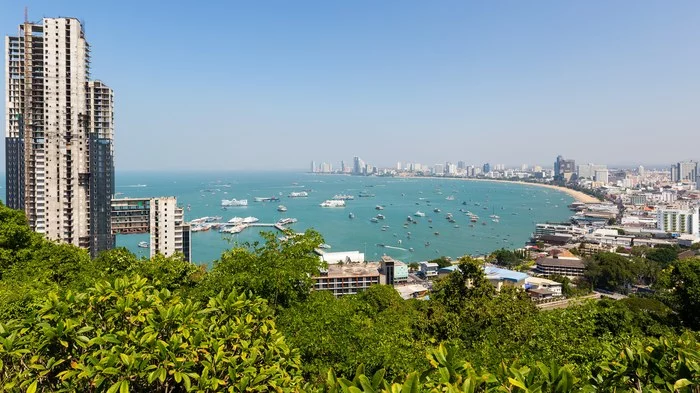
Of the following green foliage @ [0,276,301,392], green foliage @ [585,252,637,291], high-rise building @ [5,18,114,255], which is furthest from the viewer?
green foliage @ [585,252,637,291]

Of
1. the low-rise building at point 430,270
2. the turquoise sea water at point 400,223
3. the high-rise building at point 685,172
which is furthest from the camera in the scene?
the high-rise building at point 685,172

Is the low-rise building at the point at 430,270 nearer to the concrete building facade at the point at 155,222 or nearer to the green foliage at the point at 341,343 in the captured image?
the concrete building facade at the point at 155,222

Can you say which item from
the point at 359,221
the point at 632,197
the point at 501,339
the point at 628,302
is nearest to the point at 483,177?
the point at 632,197

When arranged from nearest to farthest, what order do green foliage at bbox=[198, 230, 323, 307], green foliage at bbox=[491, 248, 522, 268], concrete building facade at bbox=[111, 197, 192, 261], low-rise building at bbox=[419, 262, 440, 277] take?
1. green foliage at bbox=[198, 230, 323, 307]
2. concrete building facade at bbox=[111, 197, 192, 261]
3. low-rise building at bbox=[419, 262, 440, 277]
4. green foliage at bbox=[491, 248, 522, 268]

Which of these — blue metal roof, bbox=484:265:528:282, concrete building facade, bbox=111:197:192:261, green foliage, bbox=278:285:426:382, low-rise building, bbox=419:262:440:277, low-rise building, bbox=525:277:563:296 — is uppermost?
green foliage, bbox=278:285:426:382

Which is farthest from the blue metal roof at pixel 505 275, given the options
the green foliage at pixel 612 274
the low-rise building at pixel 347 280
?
the low-rise building at pixel 347 280

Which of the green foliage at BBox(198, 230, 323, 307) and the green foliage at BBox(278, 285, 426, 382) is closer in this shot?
the green foliage at BBox(278, 285, 426, 382)

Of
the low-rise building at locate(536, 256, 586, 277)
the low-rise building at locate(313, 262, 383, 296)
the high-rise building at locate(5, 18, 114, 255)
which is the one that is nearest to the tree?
the low-rise building at locate(313, 262, 383, 296)

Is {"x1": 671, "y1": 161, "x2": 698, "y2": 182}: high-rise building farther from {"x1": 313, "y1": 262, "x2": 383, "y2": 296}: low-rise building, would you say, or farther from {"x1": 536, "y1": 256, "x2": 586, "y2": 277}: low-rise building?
{"x1": 313, "y1": 262, "x2": 383, "y2": 296}: low-rise building
